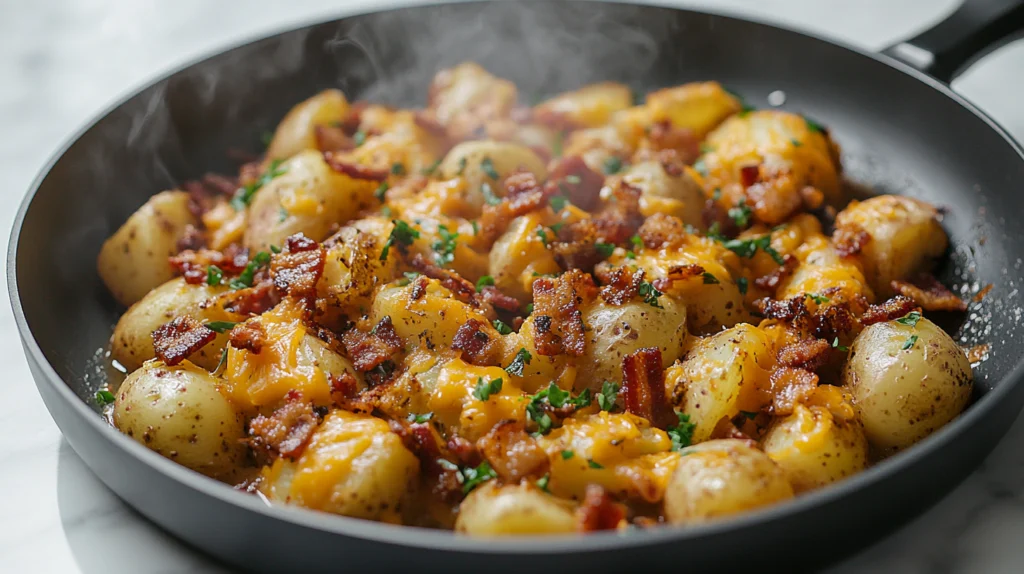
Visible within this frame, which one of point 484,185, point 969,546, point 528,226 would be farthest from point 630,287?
point 969,546

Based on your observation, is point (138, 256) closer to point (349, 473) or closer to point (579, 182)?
point (349, 473)

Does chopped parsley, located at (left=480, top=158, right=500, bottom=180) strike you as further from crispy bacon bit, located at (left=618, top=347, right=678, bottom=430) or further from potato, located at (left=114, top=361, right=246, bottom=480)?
potato, located at (left=114, top=361, right=246, bottom=480)

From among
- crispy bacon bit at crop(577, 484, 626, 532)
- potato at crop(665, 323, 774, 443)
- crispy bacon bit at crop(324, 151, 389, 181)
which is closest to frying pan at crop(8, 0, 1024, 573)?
crispy bacon bit at crop(577, 484, 626, 532)

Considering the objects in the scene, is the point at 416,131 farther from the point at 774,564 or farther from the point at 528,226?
the point at 774,564

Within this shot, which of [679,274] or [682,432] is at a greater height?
[679,274]

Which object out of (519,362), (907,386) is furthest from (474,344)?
(907,386)
